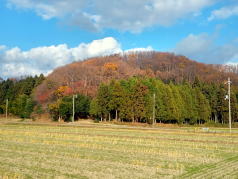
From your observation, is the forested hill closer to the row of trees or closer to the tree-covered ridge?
the tree-covered ridge

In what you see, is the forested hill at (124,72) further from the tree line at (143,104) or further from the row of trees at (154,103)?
the row of trees at (154,103)

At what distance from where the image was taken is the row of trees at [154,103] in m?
74.5

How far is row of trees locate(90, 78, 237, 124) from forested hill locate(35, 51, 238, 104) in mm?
19481

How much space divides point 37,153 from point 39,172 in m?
5.88

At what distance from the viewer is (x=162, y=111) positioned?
75.0 m

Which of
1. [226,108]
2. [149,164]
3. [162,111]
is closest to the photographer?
[149,164]

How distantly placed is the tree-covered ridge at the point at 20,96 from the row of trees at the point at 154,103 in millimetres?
26177

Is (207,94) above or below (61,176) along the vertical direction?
above

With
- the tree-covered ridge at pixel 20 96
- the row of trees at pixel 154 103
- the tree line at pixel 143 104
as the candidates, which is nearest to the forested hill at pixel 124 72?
the tree-covered ridge at pixel 20 96

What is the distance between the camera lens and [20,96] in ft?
346

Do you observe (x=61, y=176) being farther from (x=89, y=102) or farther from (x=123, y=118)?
(x=89, y=102)

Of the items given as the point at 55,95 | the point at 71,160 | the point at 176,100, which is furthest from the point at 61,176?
the point at 55,95

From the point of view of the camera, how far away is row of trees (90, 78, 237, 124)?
74.5 meters

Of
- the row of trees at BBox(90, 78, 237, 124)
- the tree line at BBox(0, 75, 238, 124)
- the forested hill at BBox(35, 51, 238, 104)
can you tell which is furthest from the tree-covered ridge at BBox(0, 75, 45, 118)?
the row of trees at BBox(90, 78, 237, 124)
